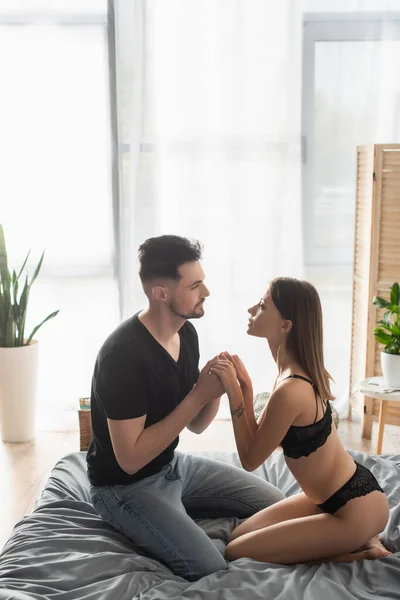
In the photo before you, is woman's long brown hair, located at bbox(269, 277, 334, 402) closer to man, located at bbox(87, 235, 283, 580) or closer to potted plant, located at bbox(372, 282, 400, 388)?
man, located at bbox(87, 235, 283, 580)

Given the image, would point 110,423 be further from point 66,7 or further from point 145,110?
point 66,7

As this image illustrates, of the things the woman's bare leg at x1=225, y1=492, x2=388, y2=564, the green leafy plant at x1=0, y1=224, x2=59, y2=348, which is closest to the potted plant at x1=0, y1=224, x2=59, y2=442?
the green leafy plant at x1=0, y1=224, x2=59, y2=348

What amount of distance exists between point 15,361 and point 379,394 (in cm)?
179

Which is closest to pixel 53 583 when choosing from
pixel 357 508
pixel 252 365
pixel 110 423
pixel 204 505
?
pixel 110 423

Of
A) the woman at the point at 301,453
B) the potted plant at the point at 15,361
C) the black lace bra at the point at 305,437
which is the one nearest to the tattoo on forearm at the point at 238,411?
the woman at the point at 301,453

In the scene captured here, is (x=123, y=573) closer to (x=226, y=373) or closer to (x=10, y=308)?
(x=226, y=373)

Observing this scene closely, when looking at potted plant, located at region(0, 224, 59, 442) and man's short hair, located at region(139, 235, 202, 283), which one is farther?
potted plant, located at region(0, 224, 59, 442)

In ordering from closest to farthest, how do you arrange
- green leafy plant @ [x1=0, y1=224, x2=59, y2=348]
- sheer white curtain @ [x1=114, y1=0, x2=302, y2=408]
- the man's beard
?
the man's beard → green leafy plant @ [x1=0, y1=224, x2=59, y2=348] → sheer white curtain @ [x1=114, y1=0, x2=302, y2=408]

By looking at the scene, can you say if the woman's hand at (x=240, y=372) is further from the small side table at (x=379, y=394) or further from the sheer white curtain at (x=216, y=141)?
the sheer white curtain at (x=216, y=141)

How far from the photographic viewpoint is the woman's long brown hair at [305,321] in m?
2.20

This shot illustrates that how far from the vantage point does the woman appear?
2094mm

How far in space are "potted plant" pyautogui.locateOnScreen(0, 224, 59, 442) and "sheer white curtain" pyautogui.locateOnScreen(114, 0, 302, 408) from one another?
61 cm

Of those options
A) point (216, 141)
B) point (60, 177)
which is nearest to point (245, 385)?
point (216, 141)

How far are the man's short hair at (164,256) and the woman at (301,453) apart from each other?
275 millimetres
